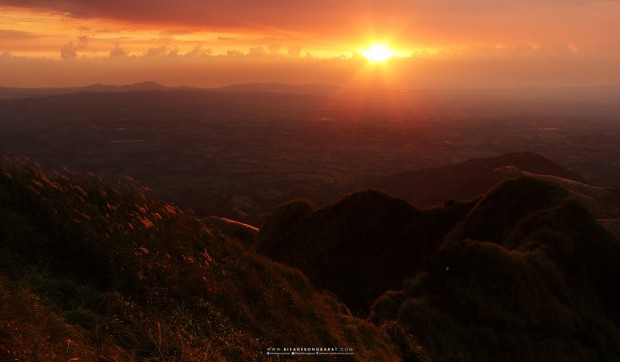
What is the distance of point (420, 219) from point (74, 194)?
32481 millimetres

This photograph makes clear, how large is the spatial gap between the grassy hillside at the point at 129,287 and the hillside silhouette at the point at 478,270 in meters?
6.81

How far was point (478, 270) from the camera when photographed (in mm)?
21609

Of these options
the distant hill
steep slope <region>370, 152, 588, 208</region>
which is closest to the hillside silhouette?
the distant hill

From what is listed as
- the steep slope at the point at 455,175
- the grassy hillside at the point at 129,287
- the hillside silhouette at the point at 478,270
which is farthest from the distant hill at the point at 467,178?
the grassy hillside at the point at 129,287

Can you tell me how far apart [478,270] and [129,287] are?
62.3 ft

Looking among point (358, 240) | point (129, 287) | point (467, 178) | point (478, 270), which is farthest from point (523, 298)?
point (467, 178)

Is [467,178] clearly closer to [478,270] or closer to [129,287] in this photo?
[478,270]

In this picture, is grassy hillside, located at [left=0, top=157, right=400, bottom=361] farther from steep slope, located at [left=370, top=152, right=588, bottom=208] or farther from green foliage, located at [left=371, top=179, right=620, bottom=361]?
steep slope, located at [left=370, top=152, right=588, bottom=208]

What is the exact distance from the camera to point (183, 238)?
11.9 m

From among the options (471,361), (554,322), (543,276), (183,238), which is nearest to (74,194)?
(183,238)

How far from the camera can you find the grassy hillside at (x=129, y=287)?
6.04m

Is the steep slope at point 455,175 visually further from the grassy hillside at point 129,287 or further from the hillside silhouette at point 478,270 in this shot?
the grassy hillside at point 129,287

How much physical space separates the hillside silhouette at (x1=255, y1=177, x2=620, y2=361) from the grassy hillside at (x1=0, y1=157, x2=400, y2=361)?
22.3 feet

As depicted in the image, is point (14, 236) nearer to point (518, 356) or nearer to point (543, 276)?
point (518, 356)
